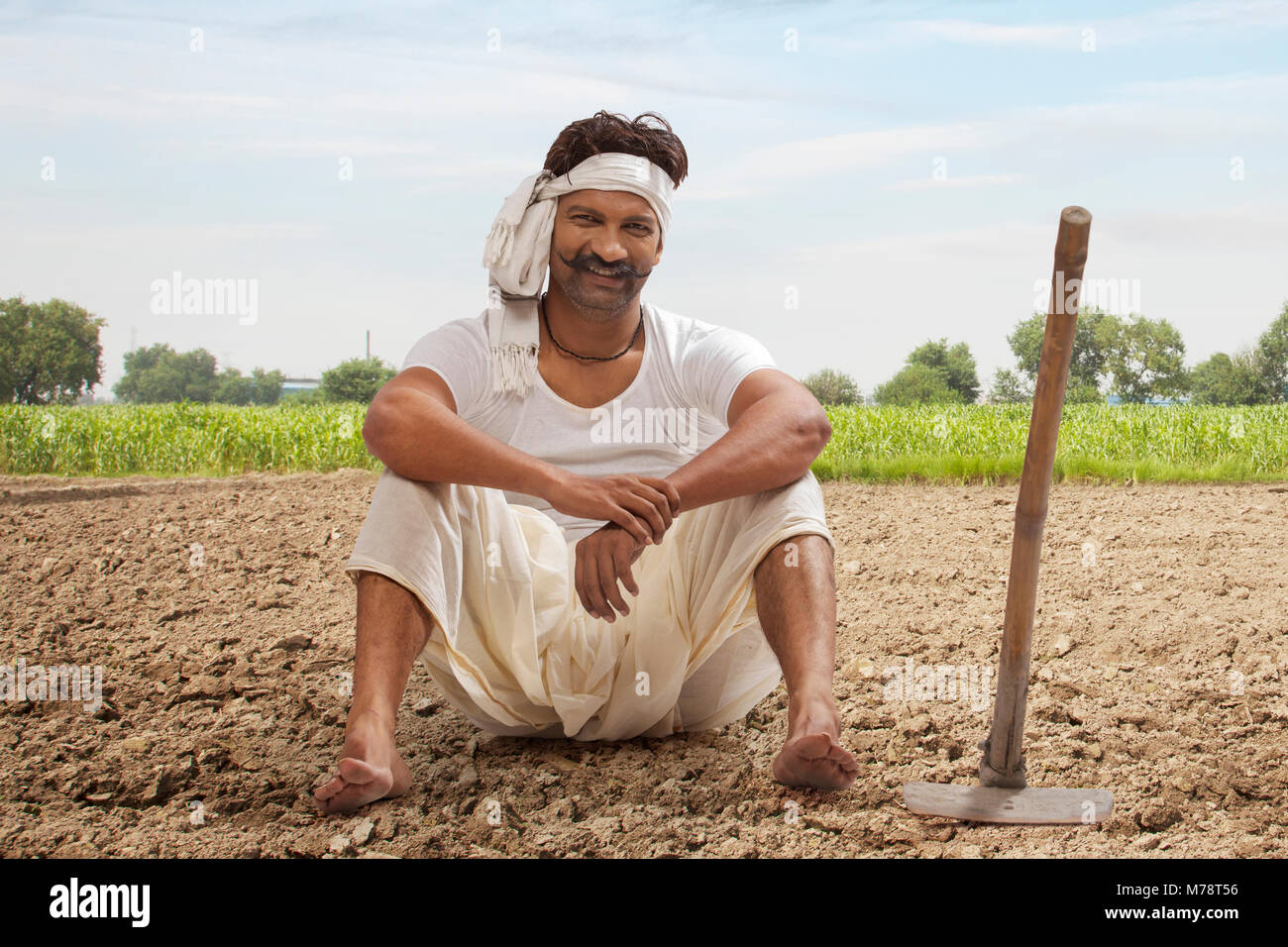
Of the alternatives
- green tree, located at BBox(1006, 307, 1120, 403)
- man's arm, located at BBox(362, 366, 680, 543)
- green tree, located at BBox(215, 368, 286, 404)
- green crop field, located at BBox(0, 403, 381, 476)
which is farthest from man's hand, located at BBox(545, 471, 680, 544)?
green tree, located at BBox(215, 368, 286, 404)

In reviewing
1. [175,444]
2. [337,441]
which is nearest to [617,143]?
[337,441]

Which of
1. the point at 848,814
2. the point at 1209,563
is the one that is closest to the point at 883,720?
the point at 848,814

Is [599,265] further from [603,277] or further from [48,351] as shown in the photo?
[48,351]

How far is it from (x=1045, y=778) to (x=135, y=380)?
63.4 metres

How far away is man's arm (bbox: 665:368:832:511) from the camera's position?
6.57 feet

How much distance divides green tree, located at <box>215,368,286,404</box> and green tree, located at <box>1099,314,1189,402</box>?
34079 mm

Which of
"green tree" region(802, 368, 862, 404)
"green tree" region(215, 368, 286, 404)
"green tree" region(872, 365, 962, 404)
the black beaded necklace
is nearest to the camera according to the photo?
the black beaded necklace

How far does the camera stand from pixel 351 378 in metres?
34.0

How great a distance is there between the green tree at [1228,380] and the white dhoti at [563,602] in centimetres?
4045

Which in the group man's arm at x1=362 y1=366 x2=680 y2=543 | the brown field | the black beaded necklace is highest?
the black beaded necklace

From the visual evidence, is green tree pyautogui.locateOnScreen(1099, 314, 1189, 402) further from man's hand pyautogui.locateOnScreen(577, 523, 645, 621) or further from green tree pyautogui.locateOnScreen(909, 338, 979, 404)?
man's hand pyautogui.locateOnScreen(577, 523, 645, 621)

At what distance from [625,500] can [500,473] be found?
0.25 m

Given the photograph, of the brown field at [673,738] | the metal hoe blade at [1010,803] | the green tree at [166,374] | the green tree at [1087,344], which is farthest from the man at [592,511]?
the green tree at [166,374]

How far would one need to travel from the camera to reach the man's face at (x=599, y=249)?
8.01 feet
